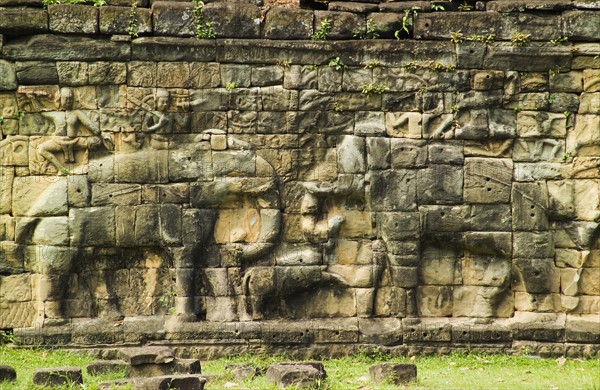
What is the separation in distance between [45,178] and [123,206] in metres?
1.11

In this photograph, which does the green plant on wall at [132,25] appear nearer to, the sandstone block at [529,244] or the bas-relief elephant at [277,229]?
the bas-relief elephant at [277,229]

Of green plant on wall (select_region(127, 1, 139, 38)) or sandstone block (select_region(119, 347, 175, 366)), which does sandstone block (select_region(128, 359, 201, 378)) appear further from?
green plant on wall (select_region(127, 1, 139, 38))

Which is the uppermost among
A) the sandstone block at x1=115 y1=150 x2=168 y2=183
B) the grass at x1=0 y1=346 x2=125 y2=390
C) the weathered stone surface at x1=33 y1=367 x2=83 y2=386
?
the sandstone block at x1=115 y1=150 x2=168 y2=183

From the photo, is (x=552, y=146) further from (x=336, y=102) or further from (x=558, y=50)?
(x=336, y=102)

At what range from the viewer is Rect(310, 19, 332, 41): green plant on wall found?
526 inches

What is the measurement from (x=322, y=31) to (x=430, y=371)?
4620mm

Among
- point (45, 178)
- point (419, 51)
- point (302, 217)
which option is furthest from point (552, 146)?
point (45, 178)

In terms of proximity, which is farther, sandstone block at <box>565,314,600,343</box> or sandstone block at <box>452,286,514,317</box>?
sandstone block at <box>452,286,514,317</box>

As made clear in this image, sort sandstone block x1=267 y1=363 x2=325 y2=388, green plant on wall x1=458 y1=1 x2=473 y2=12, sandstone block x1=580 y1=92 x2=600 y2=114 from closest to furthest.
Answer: sandstone block x1=267 y1=363 x2=325 y2=388 < sandstone block x1=580 y1=92 x2=600 y2=114 < green plant on wall x1=458 y1=1 x2=473 y2=12

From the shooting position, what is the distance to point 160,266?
1341 centimetres

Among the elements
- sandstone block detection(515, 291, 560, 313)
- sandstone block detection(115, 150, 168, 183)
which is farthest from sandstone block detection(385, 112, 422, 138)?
sandstone block detection(115, 150, 168, 183)

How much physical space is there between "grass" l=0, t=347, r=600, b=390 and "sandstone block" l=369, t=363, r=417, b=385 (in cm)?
9

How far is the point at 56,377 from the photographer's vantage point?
1105 cm

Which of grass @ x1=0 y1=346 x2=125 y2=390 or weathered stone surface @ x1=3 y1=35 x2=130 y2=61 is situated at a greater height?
weathered stone surface @ x1=3 y1=35 x2=130 y2=61
